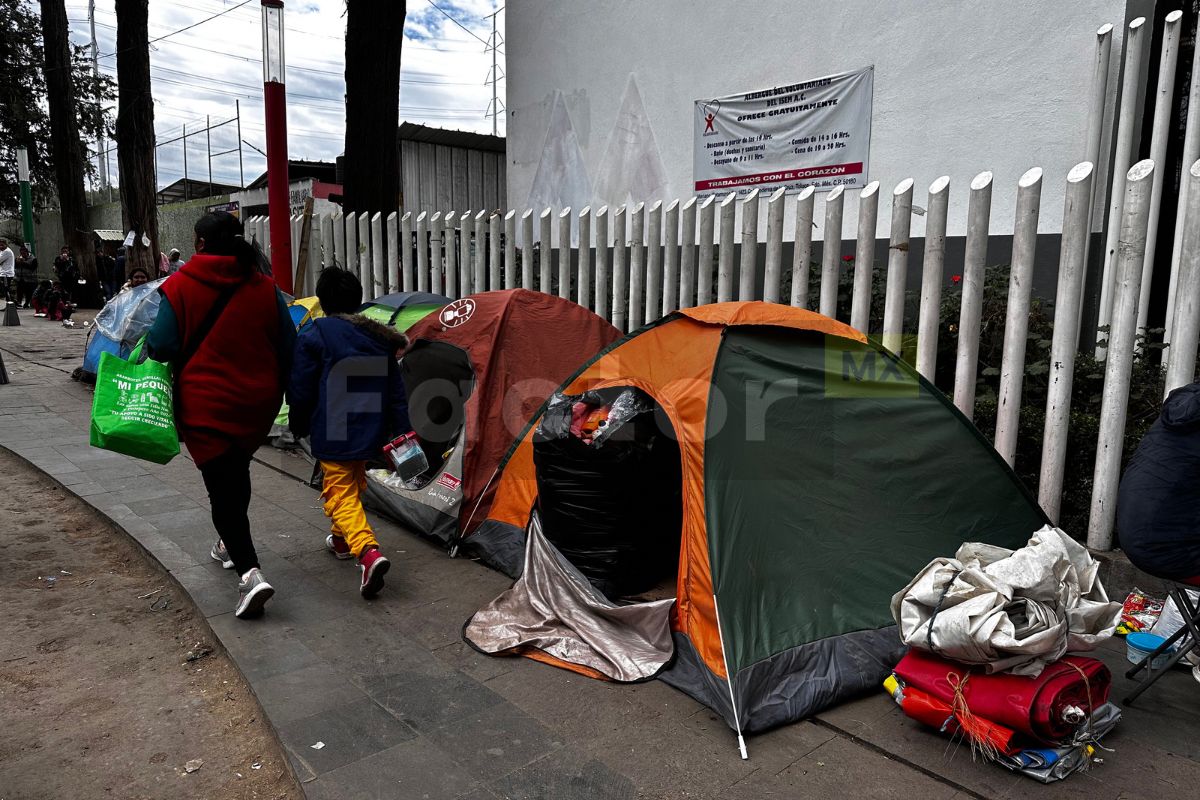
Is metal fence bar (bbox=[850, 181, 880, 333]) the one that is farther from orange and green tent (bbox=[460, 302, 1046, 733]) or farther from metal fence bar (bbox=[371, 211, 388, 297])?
metal fence bar (bbox=[371, 211, 388, 297])

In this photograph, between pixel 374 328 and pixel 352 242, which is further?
pixel 352 242

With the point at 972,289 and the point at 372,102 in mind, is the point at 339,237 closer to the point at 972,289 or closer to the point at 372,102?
the point at 372,102

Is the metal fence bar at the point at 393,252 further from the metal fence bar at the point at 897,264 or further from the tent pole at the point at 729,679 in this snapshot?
the tent pole at the point at 729,679

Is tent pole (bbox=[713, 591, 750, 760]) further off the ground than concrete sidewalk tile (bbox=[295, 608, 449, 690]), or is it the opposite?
tent pole (bbox=[713, 591, 750, 760])

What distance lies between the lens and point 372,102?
8398mm

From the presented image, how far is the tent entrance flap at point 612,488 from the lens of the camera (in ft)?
12.2

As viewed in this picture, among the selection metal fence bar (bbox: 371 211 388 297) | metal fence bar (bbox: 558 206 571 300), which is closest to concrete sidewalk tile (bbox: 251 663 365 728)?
metal fence bar (bbox: 558 206 571 300)

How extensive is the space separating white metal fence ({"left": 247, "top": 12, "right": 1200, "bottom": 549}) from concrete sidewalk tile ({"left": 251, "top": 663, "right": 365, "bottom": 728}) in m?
3.05

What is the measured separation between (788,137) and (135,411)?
624 centimetres

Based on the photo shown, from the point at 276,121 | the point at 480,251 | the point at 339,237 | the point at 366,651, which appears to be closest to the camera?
the point at 366,651

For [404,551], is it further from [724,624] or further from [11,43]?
[11,43]

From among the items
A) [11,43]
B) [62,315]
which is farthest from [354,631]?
[11,43]

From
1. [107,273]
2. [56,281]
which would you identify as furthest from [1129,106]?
[56,281]

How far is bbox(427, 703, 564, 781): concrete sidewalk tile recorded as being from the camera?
2.69 m
